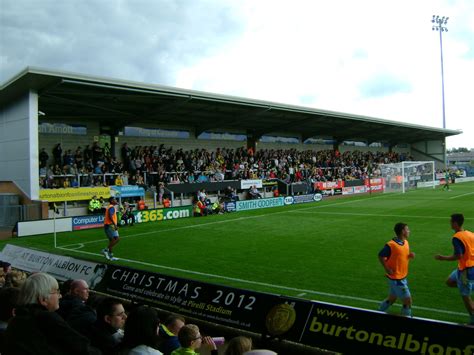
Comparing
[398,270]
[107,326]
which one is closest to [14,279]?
[107,326]

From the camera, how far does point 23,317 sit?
3.38 meters

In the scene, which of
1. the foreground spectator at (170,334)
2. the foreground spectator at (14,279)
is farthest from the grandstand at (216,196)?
the foreground spectator at (14,279)

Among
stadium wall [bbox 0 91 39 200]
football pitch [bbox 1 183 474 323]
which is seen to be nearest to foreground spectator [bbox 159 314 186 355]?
football pitch [bbox 1 183 474 323]

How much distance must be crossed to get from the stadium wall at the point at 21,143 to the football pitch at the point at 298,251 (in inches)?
201

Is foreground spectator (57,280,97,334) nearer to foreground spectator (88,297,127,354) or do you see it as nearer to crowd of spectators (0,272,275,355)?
crowd of spectators (0,272,275,355)

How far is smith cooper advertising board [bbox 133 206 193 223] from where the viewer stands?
25.1m

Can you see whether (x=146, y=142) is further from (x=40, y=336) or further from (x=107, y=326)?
(x=40, y=336)

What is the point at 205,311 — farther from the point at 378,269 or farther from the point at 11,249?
the point at 11,249

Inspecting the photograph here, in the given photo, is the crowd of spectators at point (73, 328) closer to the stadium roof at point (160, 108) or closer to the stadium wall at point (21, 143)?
the stadium roof at point (160, 108)

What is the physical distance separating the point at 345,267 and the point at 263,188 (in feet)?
91.6

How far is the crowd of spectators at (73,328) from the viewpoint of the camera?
3.30 meters

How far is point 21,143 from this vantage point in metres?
25.1

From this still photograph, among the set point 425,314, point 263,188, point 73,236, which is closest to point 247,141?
point 263,188

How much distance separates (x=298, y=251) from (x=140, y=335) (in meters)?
12.0
